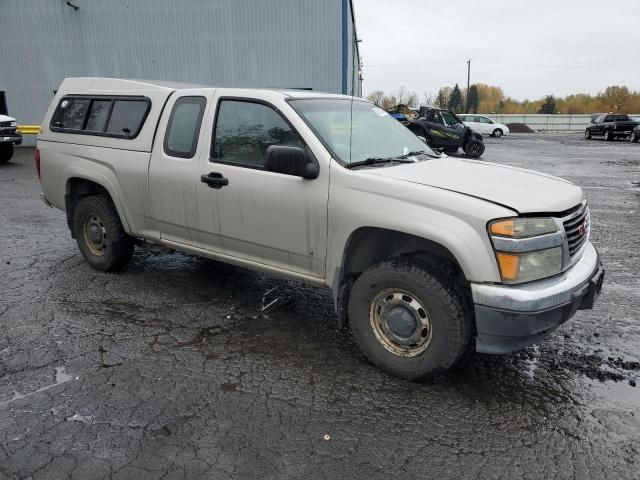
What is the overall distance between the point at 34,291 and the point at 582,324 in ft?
16.6

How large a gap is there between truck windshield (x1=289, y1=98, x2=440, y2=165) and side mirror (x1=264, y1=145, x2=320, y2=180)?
0.20m

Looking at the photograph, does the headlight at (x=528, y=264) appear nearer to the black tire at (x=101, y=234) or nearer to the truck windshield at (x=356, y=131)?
the truck windshield at (x=356, y=131)

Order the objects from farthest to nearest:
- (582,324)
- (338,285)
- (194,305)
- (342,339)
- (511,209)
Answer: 1. (194,305)
2. (582,324)
3. (342,339)
4. (338,285)
5. (511,209)

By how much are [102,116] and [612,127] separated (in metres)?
36.3

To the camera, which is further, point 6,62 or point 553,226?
point 6,62

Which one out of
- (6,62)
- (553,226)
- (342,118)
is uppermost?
(6,62)

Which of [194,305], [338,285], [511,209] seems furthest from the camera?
[194,305]

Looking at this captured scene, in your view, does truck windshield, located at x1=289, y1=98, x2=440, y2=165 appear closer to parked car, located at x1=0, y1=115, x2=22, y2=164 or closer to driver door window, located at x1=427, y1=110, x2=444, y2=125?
parked car, located at x1=0, y1=115, x2=22, y2=164

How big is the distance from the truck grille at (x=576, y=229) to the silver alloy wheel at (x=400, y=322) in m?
1.03

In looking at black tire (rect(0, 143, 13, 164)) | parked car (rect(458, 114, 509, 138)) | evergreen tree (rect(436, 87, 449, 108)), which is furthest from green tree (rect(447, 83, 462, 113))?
black tire (rect(0, 143, 13, 164))

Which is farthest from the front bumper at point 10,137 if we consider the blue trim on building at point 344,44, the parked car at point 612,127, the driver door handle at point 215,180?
the parked car at point 612,127

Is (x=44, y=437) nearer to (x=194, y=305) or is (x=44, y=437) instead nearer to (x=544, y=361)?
(x=194, y=305)

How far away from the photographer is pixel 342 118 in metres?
4.22

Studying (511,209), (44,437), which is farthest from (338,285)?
(44,437)
